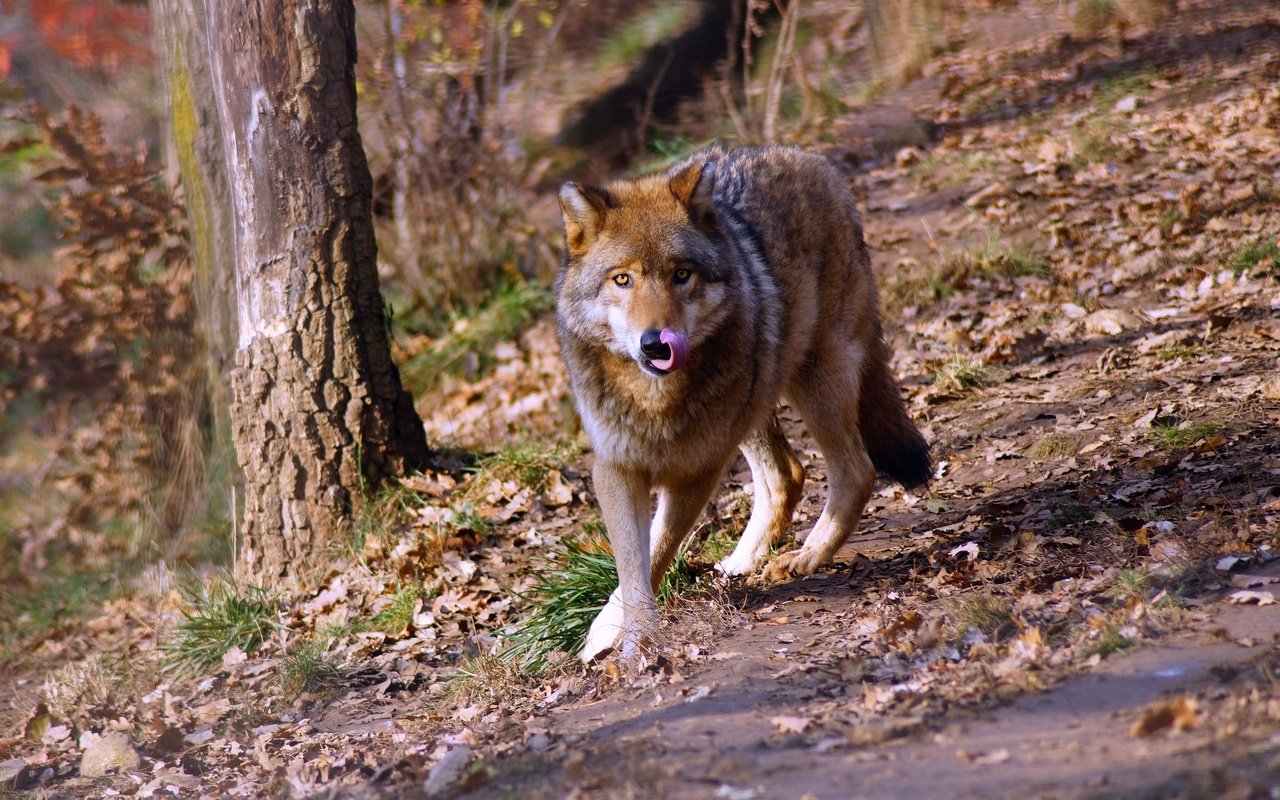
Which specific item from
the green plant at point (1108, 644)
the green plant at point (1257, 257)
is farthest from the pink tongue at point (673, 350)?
the green plant at point (1257, 257)

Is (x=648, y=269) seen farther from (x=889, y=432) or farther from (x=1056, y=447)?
(x=1056, y=447)

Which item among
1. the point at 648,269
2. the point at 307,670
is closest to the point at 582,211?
the point at 648,269

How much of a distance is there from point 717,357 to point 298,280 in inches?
107

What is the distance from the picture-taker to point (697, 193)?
4.96 meters

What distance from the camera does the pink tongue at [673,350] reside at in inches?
179

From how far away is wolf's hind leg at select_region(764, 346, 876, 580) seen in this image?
5.51 metres

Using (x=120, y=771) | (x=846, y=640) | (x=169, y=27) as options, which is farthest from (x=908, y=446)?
(x=169, y=27)

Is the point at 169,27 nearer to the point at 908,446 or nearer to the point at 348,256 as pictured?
the point at 348,256

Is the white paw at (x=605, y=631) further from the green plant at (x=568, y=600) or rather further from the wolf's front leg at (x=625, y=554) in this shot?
the green plant at (x=568, y=600)

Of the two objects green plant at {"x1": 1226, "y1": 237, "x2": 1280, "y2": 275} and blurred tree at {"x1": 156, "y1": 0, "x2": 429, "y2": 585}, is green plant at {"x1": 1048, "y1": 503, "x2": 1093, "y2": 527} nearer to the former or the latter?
green plant at {"x1": 1226, "y1": 237, "x2": 1280, "y2": 275}

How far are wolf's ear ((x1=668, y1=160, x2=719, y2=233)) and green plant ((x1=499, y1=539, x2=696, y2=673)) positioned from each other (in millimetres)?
1746

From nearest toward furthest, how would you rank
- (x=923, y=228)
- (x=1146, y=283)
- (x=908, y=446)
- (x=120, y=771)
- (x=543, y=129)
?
(x=120, y=771)
(x=908, y=446)
(x=1146, y=283)
(x=923, y=228)
(x=543, y=129)

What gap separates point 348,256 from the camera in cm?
640

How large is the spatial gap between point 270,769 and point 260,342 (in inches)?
104
